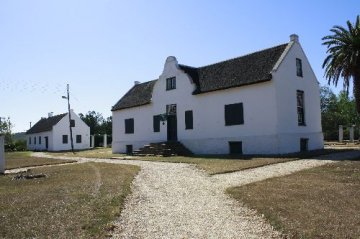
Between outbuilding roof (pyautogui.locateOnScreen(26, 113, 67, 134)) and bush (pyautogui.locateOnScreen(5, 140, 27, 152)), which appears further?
bush (pyautogui.locateOnScreen(5, 140, 27, 152))

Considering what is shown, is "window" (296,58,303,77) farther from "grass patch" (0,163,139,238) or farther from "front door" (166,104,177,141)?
"grass patch" (0,163,139,238)

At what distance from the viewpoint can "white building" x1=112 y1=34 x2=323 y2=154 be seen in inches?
906

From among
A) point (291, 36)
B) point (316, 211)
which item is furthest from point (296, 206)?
point (291, 36)

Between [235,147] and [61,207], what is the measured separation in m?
17.8

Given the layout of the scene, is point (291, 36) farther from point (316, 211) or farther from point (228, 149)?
point (316, 211)

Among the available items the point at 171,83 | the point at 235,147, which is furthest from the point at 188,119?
the point at 235,147

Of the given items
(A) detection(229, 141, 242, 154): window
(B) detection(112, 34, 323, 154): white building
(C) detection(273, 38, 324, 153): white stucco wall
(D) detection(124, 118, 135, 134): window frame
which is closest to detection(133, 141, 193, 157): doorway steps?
(B) detection(112, 34, 323, 154): white building

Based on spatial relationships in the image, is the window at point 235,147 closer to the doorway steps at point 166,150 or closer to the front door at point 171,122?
the doorway steps at point 166,150

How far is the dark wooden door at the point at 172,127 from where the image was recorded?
2906 centimetres

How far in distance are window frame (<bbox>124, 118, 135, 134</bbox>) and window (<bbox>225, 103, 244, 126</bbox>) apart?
10.9m

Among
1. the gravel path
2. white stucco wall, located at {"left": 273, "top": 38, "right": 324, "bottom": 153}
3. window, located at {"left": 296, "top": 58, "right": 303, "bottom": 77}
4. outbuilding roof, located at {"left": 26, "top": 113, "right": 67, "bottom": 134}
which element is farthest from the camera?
outbuilding roof, located at {"left": 26, "top": 113, "right": 67, "bottom": 134}

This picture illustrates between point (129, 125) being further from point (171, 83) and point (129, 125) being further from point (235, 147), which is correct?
point (235, 147)

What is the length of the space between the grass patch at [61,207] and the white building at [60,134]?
43.6 metres

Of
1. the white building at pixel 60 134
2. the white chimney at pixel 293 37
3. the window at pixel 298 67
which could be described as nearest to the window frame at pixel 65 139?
the white building at pixel 60 134
